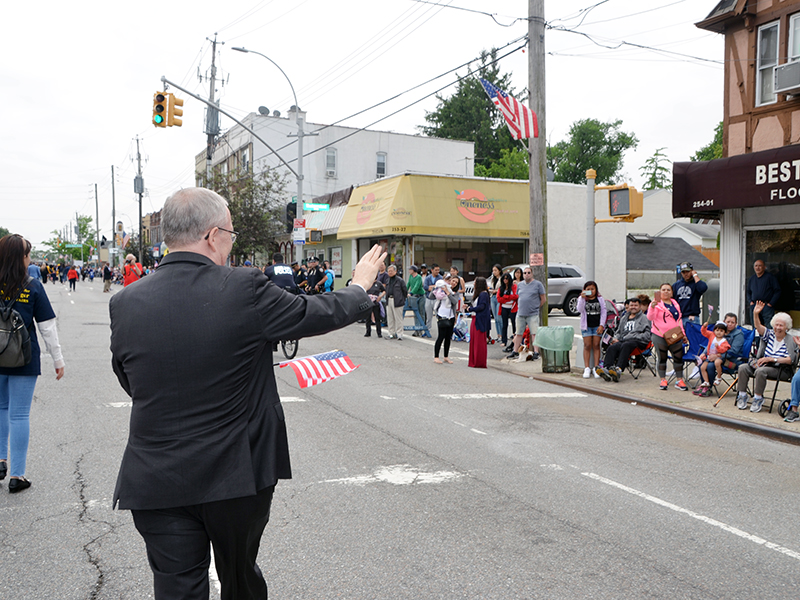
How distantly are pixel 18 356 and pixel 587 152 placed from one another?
70.9 metres

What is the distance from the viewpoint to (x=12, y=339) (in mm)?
4922

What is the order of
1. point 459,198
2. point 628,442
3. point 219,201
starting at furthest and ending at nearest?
point 459,198 < point 628,442 < point 219,201

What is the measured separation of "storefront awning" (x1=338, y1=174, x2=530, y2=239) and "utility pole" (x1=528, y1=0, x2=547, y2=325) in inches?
476

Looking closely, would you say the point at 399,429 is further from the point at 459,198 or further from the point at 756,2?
the point at 459,198

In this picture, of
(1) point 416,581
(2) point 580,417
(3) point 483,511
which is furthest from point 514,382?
(1) point 416,581

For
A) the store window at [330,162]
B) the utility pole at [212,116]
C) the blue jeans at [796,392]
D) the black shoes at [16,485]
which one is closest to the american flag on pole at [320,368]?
the black shoes at [16,485]

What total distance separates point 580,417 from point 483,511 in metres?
4.15

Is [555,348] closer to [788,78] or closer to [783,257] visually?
[783,257]

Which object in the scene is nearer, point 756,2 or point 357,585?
point 357,585

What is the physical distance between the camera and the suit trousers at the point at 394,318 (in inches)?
685

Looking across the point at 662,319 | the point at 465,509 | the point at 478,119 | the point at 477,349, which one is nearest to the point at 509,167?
the point at 478,119

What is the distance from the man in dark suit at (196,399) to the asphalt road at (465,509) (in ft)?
5.18

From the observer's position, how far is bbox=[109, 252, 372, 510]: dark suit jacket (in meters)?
2.21

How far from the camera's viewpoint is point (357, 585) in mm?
3748
